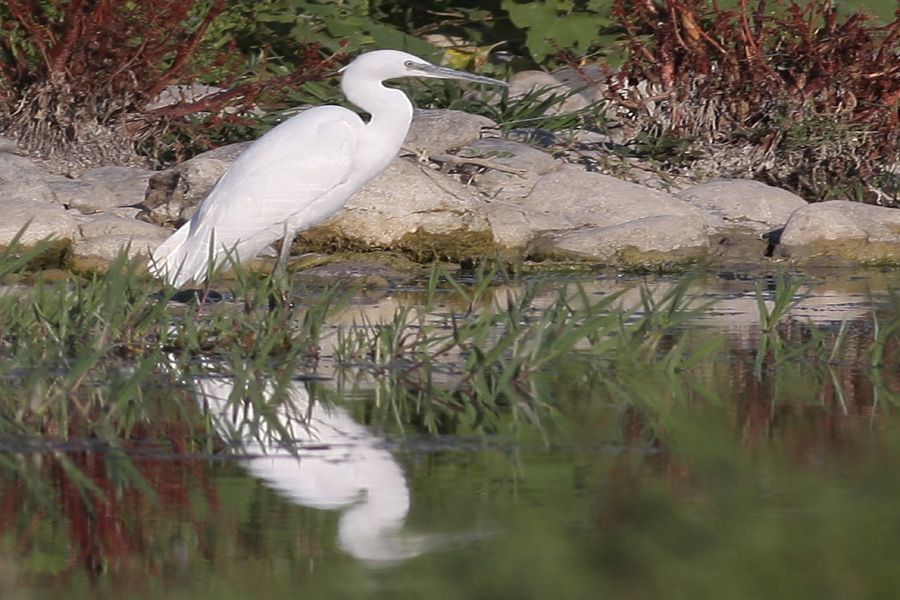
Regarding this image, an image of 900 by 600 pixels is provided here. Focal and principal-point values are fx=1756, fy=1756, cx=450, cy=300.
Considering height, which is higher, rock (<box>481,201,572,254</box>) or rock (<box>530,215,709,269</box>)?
rock (<box>481,201,572,254</box>)

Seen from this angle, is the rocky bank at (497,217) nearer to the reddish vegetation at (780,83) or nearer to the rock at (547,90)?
the reddish vegetation at (780,83)

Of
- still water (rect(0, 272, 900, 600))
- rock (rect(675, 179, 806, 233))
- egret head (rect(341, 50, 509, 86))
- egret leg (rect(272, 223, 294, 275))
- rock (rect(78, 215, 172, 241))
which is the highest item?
egret head (rect(341, 50, 509, 86))

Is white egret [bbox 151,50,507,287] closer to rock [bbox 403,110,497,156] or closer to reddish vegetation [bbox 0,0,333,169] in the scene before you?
rock [bbox 403,110,497,156]

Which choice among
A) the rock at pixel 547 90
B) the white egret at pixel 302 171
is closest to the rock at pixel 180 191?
the white egret at pixel 302 171

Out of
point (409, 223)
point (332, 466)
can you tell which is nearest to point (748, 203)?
point (409, 223)

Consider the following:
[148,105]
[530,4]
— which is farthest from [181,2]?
[530,4]

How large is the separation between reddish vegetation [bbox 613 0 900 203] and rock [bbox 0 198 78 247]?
13.2 feet

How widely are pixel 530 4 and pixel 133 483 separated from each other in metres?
10.8

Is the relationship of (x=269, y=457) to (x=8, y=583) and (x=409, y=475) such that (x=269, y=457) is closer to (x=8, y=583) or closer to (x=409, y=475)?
(x=409, y=475)

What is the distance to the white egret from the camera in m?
8.69

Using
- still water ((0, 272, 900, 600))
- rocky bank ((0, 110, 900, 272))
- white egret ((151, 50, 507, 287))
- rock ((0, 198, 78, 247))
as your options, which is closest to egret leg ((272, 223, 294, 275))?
white egret ((151, 50, 507, 287))

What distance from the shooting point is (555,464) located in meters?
4.48

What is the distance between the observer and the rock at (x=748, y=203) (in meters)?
11.0

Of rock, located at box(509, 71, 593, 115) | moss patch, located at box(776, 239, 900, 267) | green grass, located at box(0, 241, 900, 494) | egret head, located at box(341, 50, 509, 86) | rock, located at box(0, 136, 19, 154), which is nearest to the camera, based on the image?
green grass, located at box(0, 241, 900, 494)
